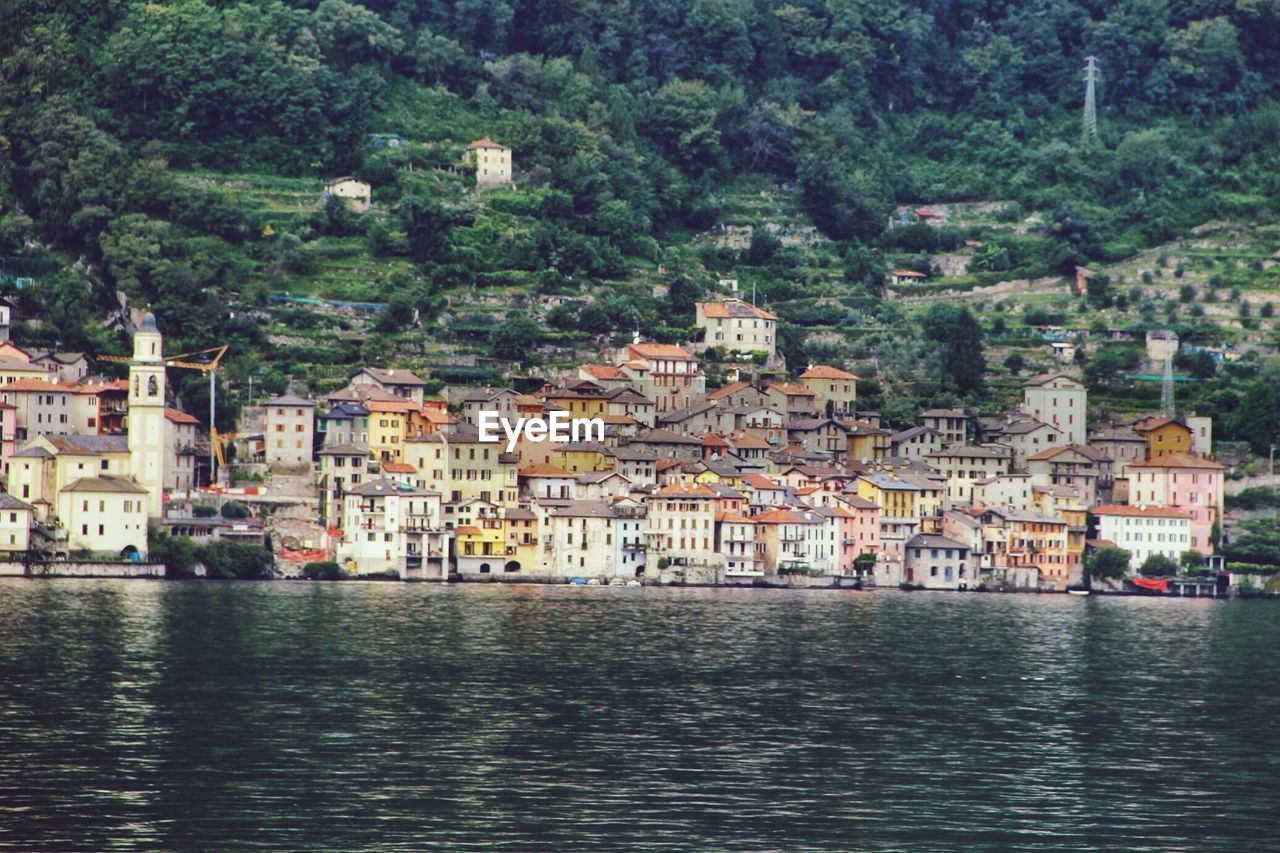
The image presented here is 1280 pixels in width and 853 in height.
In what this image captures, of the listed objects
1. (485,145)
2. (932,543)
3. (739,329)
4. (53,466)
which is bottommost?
(932,543)

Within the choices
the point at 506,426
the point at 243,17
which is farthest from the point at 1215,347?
the point at 243,17

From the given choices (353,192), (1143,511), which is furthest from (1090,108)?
(1143,511)

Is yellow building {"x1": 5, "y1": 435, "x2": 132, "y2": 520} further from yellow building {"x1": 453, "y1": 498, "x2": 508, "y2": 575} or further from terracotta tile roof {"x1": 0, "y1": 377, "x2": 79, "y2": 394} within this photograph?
yellow building {"x1": 453, "y1": 498, "x2": 508, "y2": 575}

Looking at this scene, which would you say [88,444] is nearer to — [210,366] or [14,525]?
[14,525]

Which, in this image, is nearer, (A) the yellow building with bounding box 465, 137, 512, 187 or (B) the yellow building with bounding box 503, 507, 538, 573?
(B) the yellow building with bounding box 503, 507, 538, 573

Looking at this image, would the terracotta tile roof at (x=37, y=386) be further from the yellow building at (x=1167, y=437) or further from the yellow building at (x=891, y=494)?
the yellow building at (x=1167, y=437)

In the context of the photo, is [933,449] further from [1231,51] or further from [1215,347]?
[1231,51]

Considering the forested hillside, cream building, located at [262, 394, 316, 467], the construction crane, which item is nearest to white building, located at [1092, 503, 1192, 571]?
the forested hillside
